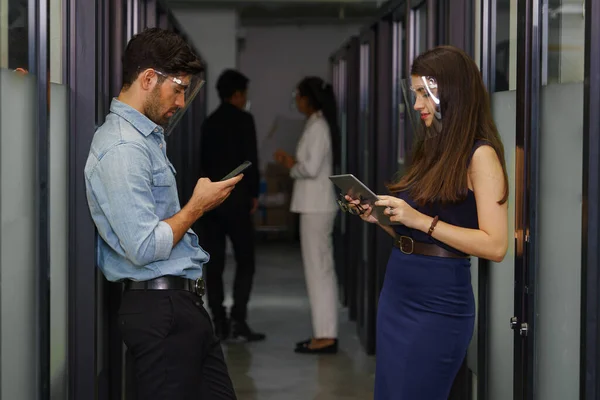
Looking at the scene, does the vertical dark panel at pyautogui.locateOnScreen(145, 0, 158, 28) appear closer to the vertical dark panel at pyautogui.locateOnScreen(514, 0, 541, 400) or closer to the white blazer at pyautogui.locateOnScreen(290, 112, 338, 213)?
the white blazer at pyautogui.locateOnScreen(290, 112, 338, 213)

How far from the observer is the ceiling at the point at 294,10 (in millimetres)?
11008

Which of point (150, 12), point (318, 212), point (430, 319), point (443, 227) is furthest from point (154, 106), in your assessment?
point (318, 212)

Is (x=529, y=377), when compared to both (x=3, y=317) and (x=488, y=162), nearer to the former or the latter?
(x=488, y=162)

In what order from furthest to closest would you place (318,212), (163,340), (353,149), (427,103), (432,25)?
(353,149)
(318,212)
(432,25)
(427,103)
(163,340)

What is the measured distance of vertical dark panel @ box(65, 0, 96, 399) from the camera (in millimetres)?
2711

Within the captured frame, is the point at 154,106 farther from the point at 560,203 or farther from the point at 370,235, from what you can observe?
the point at 370,235

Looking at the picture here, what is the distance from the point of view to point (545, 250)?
8.75 feet

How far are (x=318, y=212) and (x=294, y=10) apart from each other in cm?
685

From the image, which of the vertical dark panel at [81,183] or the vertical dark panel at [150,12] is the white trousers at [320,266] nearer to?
the vertical dark panel at [150,12]

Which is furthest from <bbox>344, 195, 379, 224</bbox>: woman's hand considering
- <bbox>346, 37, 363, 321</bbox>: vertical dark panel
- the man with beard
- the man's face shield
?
<bbox>346, 37, 363, 321</bbox>: vertical dark panel

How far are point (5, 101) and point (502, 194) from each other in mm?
1277

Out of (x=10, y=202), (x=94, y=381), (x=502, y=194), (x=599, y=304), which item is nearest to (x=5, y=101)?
(x=10, y=202)

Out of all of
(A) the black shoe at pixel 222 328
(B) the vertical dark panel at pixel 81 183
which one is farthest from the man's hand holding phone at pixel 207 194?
(A) the black shoe at pixel 222 328

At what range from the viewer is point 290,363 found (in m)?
5.34
